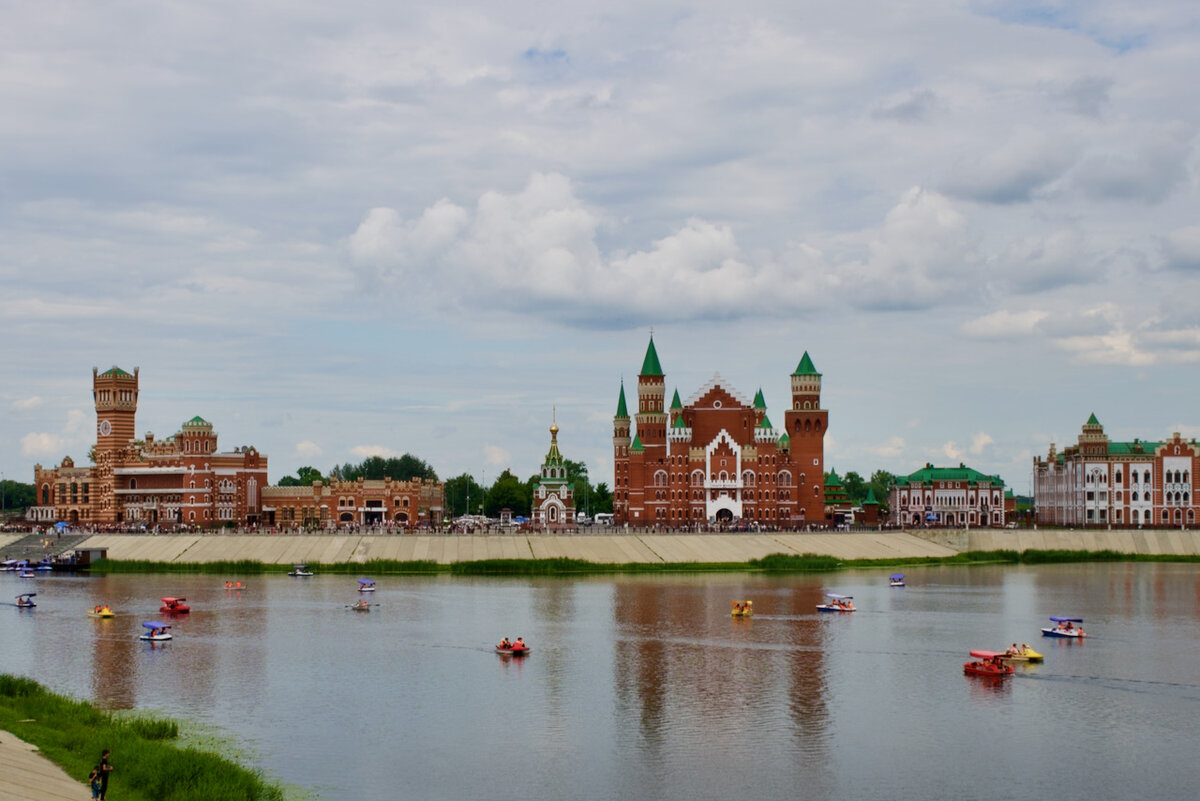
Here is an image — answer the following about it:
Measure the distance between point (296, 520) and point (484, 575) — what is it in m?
51.3

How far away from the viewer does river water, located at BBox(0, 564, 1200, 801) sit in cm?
5031

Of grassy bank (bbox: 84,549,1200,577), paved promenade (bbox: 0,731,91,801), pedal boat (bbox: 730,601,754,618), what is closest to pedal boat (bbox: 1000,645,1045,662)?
pedal boat (bbox: 730,601,754,618)

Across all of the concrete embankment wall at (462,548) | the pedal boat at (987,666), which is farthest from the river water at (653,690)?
the concrete embankment wall at (462,548)

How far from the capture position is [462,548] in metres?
143

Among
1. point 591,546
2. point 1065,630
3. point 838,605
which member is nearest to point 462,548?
point 591,546

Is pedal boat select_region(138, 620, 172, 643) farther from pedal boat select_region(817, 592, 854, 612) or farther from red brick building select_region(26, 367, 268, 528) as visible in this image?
red brick building select_region(26, 367, 268, 528)

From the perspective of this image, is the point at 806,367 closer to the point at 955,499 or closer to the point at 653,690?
the point at 955,499

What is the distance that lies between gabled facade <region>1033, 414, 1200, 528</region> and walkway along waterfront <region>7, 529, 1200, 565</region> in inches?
577

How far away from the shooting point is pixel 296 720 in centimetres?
5938

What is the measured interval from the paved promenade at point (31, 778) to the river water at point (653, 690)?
8.29m

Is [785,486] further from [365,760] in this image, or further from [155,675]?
[365,760]

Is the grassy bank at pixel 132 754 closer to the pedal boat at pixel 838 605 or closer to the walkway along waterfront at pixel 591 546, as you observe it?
the pedal boat at pixel 838 605

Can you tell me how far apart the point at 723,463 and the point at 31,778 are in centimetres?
14289

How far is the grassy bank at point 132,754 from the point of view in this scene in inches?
1750
